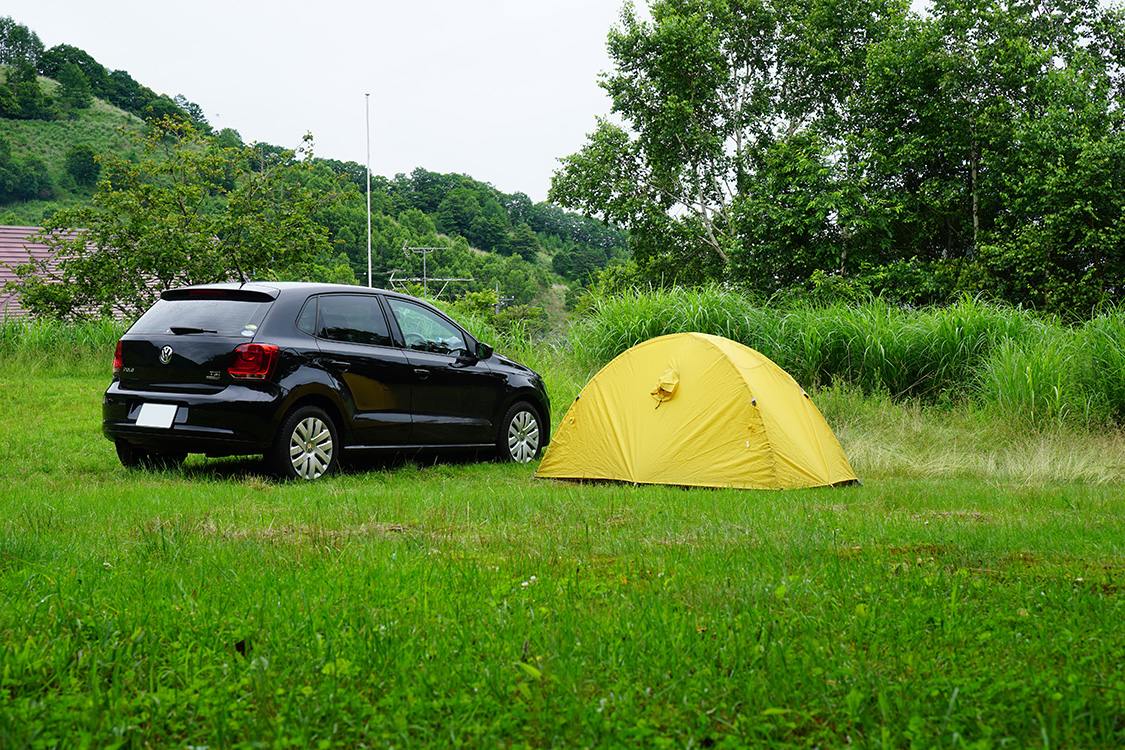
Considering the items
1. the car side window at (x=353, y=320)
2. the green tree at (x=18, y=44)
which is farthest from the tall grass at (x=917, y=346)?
the green tree at (x=18, y=44)

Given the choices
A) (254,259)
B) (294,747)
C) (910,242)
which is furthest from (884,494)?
(910,242)

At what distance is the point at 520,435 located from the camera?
33.9 feet

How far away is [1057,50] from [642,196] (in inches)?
496

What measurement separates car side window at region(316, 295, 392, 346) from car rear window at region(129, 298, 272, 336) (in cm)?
60

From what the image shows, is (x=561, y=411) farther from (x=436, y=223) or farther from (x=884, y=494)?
(x=436, y=223)

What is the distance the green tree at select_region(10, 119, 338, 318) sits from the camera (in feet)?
62.8

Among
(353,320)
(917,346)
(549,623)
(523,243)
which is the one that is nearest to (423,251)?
(523,243)

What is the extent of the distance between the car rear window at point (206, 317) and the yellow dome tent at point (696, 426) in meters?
3.07

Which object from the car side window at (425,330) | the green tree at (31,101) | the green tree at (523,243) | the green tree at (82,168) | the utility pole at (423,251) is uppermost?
the green tree at (31,101)

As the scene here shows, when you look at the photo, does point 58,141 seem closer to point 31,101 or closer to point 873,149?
point 31,101

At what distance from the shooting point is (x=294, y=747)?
2.46 metres

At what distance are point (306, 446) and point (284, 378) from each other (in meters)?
0.66

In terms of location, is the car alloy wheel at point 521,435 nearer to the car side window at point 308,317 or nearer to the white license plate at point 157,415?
the car side window at point 308,317

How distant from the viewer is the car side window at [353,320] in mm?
8383
